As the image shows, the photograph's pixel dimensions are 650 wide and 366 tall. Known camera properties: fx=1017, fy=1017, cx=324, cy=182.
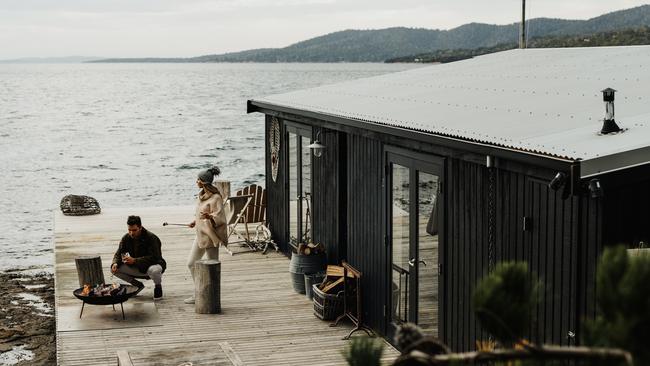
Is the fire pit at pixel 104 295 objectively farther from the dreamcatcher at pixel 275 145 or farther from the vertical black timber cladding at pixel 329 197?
the dreamcatcher at pixel 275 145

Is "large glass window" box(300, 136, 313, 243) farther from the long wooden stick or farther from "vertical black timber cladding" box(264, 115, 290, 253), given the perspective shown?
the long wooden stick

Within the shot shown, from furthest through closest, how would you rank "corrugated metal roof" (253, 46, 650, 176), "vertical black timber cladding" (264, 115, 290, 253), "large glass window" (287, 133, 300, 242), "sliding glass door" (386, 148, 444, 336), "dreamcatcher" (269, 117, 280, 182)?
"dreamcatcher" (269, 117, 280, 182) < "vertical black timber cladding" (264, 115, 290, 253) < "large glass window" (287, 133, 300, 242) < "sliding glass door" (386, 148, 444, 336) < "corrugated metal roof" (253, 46, 650, 176)

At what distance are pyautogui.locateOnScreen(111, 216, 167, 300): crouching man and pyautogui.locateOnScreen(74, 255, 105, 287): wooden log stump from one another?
0.56 meters

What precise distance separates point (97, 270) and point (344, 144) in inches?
142

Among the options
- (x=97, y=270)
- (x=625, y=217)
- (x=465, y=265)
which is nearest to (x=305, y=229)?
(x=97, y=270)

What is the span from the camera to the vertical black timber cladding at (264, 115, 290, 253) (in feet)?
53.4

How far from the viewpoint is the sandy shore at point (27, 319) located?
1312 cm

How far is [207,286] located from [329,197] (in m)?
2.17

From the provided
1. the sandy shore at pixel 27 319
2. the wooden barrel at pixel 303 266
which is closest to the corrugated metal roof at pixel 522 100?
the wooden barrel at pixel 303 266

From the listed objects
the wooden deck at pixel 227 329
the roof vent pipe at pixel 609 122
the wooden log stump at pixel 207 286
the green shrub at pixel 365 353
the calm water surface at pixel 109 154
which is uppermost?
the roof vent pipe at pixel 609 122

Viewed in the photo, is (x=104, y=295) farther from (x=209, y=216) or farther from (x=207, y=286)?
(x=209, y=216)

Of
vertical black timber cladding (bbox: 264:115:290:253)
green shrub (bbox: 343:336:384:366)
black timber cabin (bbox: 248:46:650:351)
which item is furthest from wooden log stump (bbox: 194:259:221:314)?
green shrub (bbox: 343:336:384:366)

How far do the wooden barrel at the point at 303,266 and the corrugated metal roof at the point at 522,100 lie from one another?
1957mm

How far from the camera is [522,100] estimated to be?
10242 millimetres
